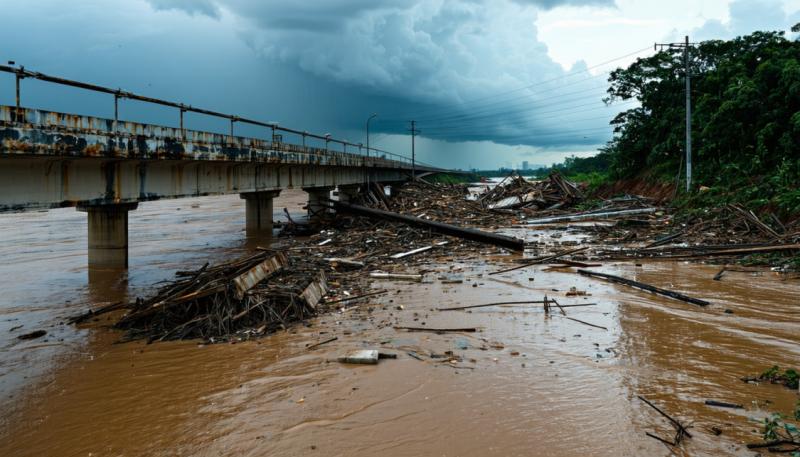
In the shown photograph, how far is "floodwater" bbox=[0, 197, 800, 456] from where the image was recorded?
503cm

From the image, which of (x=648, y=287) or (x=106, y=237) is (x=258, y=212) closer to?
(x=106, y=237)

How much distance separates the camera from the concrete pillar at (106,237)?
591 inches

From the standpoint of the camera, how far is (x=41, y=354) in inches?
316

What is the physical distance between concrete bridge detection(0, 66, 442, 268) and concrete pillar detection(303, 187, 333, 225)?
3351 millimetres

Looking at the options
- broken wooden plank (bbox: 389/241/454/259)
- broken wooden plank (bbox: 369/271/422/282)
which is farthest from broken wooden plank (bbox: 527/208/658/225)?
broken wooden plank (bbox: 369/271/422/282)

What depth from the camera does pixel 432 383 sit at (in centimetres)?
627

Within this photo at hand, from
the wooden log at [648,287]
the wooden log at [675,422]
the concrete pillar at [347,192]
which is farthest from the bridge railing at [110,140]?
the concrete pillar at [347,192]

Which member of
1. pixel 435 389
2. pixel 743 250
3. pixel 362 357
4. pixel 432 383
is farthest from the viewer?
pixel 743 250

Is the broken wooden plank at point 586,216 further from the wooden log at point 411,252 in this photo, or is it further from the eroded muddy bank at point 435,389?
the eroded muddy bank at point 435,389

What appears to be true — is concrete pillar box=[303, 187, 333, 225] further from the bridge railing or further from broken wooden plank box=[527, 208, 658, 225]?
broken wooden plank box=[527, 208, 658, 225]

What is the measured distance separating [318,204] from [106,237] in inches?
440

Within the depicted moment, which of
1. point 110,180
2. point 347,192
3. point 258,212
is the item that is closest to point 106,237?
point 110,180

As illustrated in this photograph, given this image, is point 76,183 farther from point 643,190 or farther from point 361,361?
point 643,190

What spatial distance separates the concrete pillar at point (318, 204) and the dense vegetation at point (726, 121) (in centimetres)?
1788
